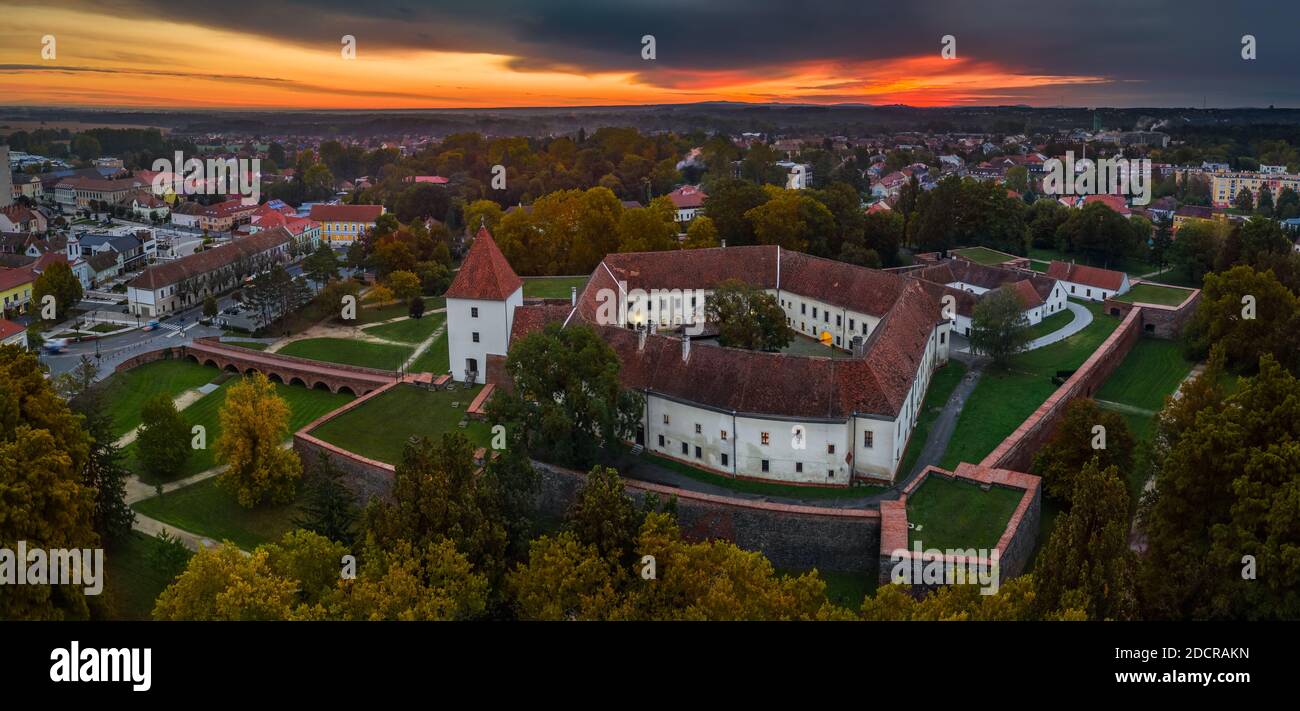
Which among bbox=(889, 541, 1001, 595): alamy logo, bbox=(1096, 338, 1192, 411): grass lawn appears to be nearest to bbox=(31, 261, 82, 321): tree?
bbox=(889, 541, 1001, 595): alamy logo

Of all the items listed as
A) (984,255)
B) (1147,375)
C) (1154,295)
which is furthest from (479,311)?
(984,255)

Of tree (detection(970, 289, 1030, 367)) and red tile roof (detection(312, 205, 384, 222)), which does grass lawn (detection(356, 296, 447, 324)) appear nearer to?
tree (detection(970, 289, 1030, 367))

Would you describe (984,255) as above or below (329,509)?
above

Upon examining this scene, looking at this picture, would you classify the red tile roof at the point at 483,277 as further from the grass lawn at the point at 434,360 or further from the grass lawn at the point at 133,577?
the grass lawn at the point at 133,577

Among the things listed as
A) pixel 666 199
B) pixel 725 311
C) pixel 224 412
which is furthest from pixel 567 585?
pixel 666 199

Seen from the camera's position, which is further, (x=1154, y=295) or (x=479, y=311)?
(x=1154, y=295)

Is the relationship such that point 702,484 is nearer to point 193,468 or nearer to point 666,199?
point 193,468
